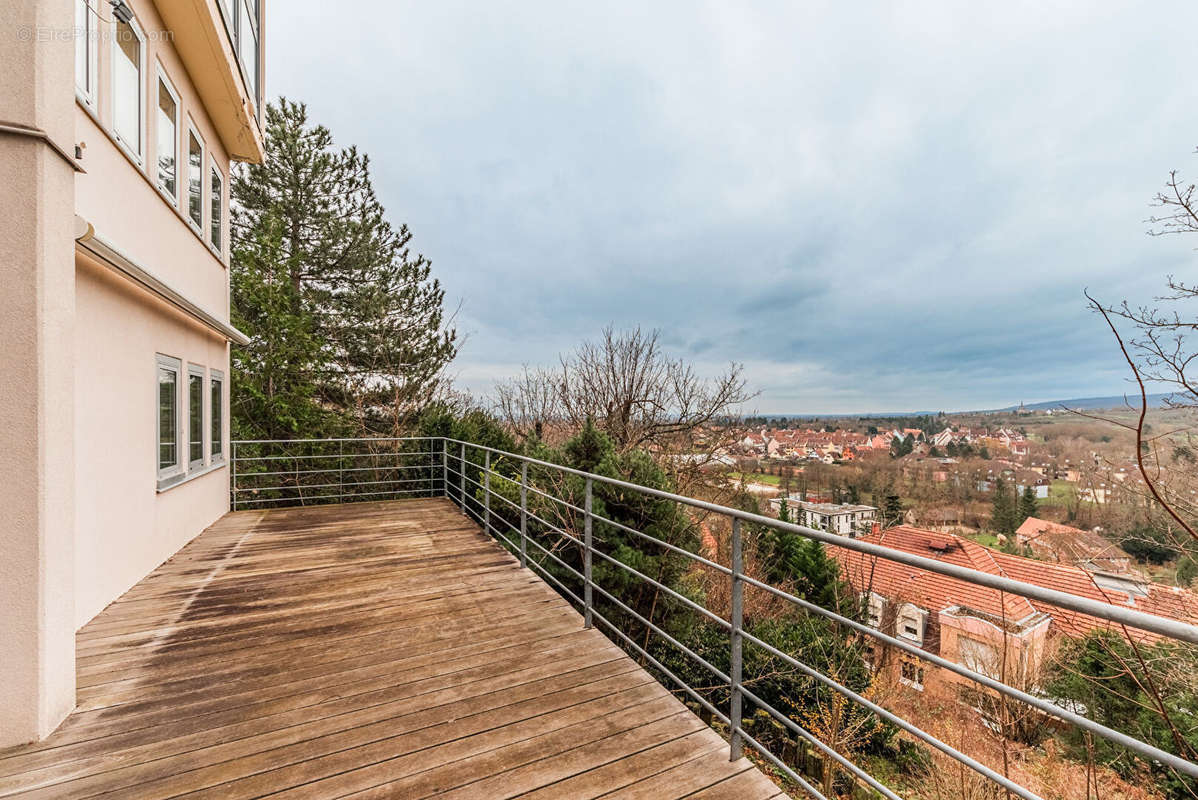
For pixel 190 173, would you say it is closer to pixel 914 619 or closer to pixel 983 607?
pixel 983 607

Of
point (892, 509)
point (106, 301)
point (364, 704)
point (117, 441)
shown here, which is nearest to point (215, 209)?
point (106, 301)

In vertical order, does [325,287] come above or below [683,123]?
below

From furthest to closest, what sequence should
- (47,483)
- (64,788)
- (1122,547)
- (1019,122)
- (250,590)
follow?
1. (1019,122)
2. (1122,547)
3. (250,590)
4. (47,483)
5. (64,788)

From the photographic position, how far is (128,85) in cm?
407

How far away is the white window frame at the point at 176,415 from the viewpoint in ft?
15.0

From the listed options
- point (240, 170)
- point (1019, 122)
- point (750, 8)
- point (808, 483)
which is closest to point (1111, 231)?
point (1019, 122)

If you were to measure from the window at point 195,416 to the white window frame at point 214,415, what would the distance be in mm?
190

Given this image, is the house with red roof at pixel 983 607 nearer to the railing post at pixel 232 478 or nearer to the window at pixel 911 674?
the window at pixel 911 674

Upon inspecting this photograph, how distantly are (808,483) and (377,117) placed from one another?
18.4 metres

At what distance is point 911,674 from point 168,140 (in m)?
15.7

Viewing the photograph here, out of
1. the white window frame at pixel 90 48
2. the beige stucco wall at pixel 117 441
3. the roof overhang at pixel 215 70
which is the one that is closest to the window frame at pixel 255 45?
the roof overhang at pixel 215 70

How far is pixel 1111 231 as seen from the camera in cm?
938

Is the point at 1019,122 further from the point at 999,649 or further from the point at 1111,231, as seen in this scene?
the point at 999,649

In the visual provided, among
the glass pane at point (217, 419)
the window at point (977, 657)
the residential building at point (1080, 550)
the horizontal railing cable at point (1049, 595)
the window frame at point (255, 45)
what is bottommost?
the window at point (977, 657)
